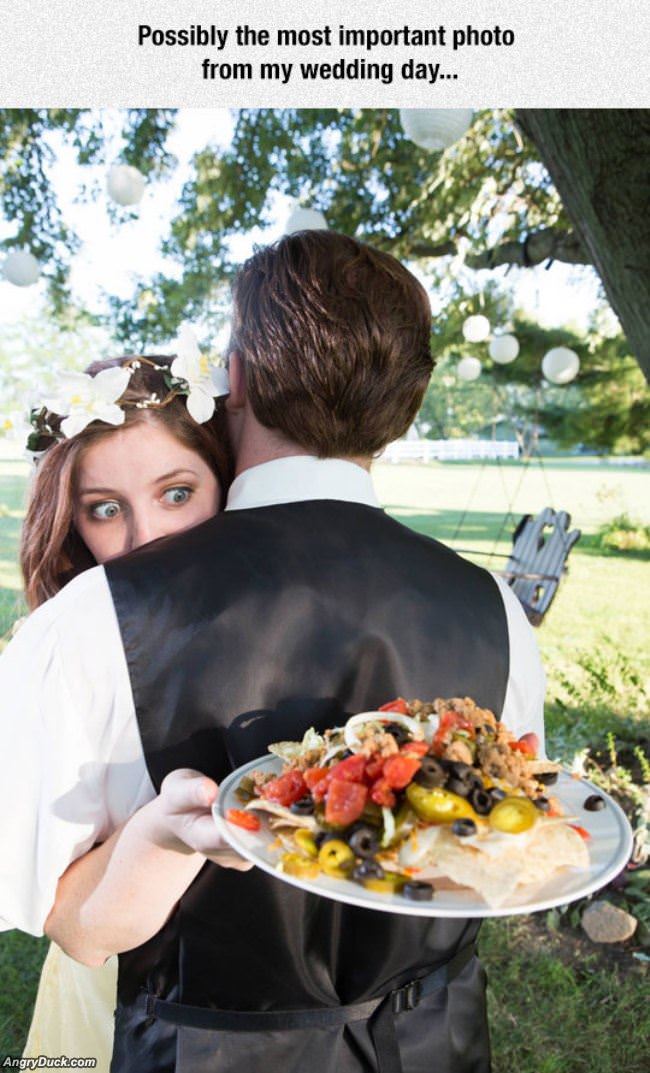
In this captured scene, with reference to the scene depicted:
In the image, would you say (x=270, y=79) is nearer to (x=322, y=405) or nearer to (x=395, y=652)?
(x=322, y=405)

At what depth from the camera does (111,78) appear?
303cm

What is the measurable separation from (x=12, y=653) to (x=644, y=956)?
2.90m

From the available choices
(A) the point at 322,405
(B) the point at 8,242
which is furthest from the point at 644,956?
(B) the point at 8,242

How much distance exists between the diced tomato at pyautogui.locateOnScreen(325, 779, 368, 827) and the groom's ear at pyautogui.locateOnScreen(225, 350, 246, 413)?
1.90ft

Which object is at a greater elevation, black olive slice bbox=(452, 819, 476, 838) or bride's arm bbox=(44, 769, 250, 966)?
black olive slice bbox=(452, 819, 476, 838)

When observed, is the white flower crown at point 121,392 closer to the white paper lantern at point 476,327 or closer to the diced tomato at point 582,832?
the diced tomato at point 582,832

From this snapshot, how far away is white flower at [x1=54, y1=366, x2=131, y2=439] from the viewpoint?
1430 millimetres

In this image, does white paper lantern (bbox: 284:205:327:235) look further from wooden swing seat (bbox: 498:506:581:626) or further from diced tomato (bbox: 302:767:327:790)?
diced tomato (bbox: 302:767:327:790)

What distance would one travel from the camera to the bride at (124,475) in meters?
1.45

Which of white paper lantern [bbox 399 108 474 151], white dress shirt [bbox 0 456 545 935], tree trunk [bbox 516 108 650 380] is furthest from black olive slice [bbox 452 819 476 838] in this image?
white paper lantern [bbox 399 108 474 151]

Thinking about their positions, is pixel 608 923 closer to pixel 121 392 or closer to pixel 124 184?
pixel 121 392

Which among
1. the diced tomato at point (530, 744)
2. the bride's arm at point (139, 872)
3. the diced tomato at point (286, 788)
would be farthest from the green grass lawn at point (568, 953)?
the diced tomato at point (530, 744)

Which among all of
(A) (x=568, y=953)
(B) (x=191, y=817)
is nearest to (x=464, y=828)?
(B) (x=191, y=817)

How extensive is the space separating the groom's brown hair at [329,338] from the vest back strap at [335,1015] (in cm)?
78
